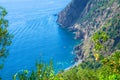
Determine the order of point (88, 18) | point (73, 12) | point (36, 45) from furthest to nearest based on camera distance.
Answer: point (73, 12) → point (88, 18) → point (36, 45)

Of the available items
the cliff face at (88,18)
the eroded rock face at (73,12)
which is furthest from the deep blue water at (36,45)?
the eroded rock face at (73,12)

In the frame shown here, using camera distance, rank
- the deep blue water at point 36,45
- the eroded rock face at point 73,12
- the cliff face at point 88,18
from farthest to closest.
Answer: the eroded rock face at point 73,12
the cliff face at point 88,18
the deep blue water at point 36,45

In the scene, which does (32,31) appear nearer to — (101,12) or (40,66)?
(101,12)

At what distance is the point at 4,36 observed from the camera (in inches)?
894

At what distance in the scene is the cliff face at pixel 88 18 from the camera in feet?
489

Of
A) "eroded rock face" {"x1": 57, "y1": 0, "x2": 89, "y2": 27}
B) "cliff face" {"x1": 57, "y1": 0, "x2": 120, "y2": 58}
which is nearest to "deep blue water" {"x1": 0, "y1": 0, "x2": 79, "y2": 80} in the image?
"cliff face" {"x1": 57, "y1": 0, "x2": 120, "y2": 58}

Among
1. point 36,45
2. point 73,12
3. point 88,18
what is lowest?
point 36,45

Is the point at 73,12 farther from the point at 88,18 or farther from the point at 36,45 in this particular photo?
the point at 36,45

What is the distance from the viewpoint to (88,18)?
18638cm

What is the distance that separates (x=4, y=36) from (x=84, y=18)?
168 meters

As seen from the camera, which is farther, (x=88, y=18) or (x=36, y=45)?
(x=88, y=18)

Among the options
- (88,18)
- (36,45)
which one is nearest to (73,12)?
(88,18)

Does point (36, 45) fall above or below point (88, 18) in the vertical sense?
below

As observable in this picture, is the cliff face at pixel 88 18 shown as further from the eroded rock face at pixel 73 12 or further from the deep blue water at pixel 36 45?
the deep blue water at pixel 36 45
